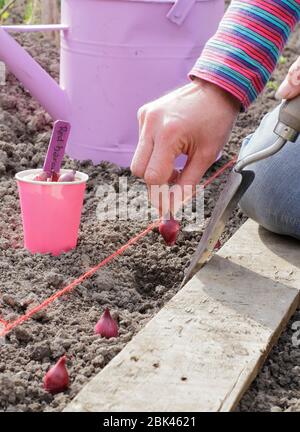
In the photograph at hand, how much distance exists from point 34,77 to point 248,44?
1181mm

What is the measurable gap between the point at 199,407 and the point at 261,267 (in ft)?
1.99

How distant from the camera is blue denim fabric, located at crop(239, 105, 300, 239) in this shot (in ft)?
6.34

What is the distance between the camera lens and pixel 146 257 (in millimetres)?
1932

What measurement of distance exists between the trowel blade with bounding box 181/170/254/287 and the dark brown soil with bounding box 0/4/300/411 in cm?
14

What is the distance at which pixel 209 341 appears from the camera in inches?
55.8

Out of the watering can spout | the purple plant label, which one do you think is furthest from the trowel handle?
the watering can spout

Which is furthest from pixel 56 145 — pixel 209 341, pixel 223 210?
pixel 209 341

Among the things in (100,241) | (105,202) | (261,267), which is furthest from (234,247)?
(105,202)

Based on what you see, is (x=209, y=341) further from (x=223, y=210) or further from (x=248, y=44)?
(x=248, y=44)

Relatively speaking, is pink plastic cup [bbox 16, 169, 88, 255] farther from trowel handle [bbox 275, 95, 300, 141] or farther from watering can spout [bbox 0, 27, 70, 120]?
watering can spout [bbox 0, 27, 70, 120]

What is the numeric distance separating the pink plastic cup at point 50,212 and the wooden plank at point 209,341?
0.38 metres

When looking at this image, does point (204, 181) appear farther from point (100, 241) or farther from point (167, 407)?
point (167, 407)

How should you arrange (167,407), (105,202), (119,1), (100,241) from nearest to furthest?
→ (167,407), (100,241), (105,202), (119,1)

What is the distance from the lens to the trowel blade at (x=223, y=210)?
1624 millimetres
